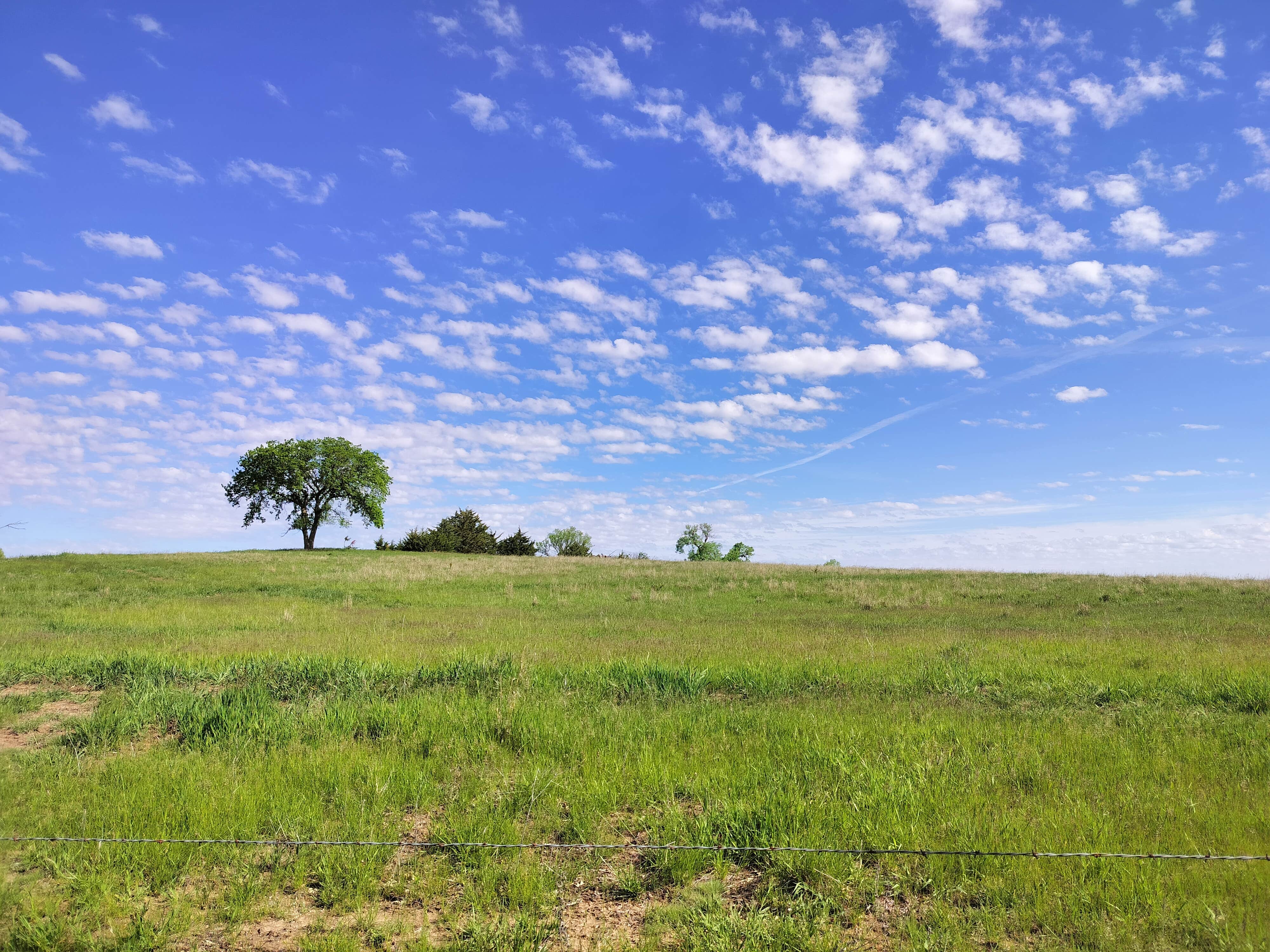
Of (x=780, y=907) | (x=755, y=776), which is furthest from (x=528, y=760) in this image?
(x=780, y=907)

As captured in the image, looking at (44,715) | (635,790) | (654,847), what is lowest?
(44,715)

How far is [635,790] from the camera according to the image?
249 inches

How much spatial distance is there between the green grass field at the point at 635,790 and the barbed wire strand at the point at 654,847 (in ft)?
0.26

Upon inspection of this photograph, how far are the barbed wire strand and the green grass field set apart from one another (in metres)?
0.08

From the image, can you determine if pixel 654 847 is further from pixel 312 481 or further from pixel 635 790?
pixel 312 481

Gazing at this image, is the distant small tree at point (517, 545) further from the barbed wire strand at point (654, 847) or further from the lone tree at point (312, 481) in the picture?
the barbed wire strand at point (654, 847)

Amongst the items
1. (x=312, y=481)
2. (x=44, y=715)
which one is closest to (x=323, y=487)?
(x=312, y=481)

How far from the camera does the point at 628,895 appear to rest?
485cm

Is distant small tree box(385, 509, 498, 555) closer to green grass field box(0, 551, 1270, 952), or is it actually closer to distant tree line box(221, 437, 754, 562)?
distant tree line box(221, 437, 754, 562)

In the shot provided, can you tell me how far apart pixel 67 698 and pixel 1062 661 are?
55.4 feet

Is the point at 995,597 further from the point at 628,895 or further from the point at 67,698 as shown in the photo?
the point at 67,698

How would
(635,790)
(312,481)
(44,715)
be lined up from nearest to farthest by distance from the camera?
(635,790) < (44,715) < (312,481)

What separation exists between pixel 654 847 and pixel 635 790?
5.13 feet

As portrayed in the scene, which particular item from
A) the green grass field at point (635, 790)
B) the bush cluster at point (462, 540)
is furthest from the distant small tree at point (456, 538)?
the green grass field at point (635, 790)
